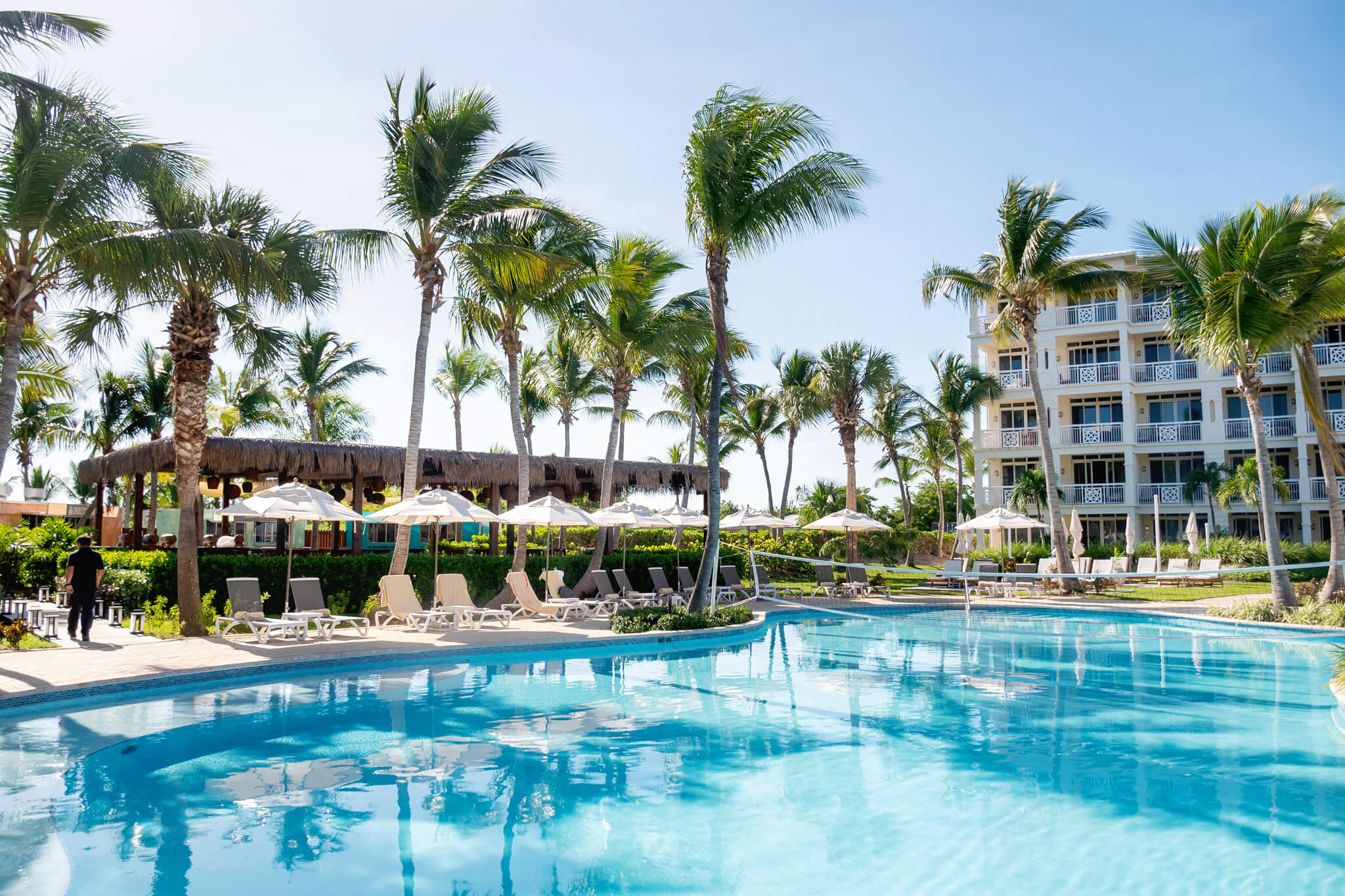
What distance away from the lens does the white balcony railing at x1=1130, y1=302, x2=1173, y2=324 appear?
33.4m

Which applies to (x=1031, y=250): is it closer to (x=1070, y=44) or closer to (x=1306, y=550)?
(x=1070, y=44)

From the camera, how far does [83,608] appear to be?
481 inches

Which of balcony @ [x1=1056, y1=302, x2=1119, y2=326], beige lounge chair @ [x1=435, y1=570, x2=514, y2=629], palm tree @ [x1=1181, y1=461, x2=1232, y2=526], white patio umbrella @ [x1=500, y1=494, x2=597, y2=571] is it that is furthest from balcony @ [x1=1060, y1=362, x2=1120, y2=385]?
beige lounge chair @ [x1=435, y1=570, x2=514, y2=629]

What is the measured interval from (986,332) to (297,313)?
93.9 ft

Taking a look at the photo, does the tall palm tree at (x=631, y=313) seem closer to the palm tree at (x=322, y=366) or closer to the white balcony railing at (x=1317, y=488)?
the palm tree at (x=322, y=366)

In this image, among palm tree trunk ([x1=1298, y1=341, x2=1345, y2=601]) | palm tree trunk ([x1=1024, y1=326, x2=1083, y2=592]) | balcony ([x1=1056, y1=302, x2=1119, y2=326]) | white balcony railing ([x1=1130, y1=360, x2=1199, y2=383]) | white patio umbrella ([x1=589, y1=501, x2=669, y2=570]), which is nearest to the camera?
palm tree trunk ([x1=1298, y1=341, x2=1345, y2=601])

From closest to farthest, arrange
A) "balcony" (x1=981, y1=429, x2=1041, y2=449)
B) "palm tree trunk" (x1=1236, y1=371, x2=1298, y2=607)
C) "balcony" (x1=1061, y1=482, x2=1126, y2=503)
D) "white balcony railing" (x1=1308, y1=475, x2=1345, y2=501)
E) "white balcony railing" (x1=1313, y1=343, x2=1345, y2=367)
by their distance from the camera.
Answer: "palm tree trunk" (x1=1236, y1=371, x2=1298, y2=607) < "white balcony railing" (x1=1308, y1=475, x2=1345, y2=501) < "white balcony railing" (x1=1313, y1=343, x2=1345, y2=367) < "balcony" (x1=1061, y1=482, x2=1126, y2=503) < "balcony" (x1=981, y1=429, x2=1041, y2=449)

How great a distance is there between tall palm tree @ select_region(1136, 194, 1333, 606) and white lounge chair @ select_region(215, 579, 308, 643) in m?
16.1

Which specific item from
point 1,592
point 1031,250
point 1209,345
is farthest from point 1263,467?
point 1,592

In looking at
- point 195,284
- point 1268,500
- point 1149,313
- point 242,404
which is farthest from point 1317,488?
point 242,404

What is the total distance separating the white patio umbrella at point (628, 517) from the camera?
17469 mm

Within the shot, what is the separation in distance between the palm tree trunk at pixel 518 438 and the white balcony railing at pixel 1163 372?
25.1 meters

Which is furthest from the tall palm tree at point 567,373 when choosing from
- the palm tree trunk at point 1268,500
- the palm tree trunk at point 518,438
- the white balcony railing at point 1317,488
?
the white balcony railing at point 1317,488

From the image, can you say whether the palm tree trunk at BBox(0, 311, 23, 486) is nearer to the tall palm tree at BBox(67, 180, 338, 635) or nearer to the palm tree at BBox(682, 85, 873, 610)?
the tall palm tree at BBox(67, 180, 338, 635)
